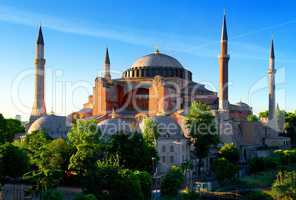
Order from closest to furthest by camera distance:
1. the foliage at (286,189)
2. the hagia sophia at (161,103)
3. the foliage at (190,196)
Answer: the foliage at (286,189) < the foliage at (190,196) < the hagia sophia at (161,103)

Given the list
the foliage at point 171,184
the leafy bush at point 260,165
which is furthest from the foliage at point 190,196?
the leafy bush at point 260,165

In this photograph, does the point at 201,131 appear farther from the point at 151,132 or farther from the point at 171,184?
the point at 171,184

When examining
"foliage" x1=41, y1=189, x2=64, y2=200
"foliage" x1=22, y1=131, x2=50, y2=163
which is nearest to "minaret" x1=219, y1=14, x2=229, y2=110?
"foliage" x1=22, y1=131, x2=50, y2=163

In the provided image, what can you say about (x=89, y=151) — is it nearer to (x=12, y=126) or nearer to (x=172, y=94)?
(x=172, y=94)

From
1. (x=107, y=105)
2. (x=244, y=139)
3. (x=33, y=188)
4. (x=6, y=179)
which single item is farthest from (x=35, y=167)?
(x=244, y=139)

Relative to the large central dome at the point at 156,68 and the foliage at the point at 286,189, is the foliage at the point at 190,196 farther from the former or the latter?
the large central dome at the point at 156,68

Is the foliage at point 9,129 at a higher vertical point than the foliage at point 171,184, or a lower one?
higher

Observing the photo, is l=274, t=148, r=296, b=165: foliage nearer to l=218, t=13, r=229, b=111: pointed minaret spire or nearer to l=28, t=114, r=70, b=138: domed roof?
l=218, t=13, r=229, b=111: pointed minaret spire
